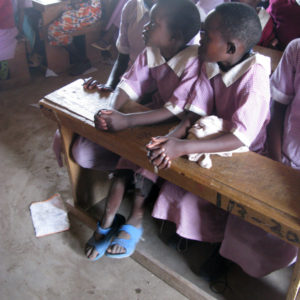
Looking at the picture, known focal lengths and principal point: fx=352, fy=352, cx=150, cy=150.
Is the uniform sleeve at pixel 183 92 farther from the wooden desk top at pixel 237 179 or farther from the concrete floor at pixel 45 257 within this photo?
the concrete floor at pixel 45 257

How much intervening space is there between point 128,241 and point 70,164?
508mm

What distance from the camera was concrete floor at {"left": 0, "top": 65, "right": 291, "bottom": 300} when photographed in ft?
5.33

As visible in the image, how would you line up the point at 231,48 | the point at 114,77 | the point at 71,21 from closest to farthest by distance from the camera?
1. the point at 231,48
2. the point at 114,77
3. the point at 71,21

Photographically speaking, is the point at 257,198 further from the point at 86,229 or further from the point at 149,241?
the point at 86,229

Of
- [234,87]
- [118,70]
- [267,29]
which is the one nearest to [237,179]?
[234,87]

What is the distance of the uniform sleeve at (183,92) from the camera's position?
4.65ft

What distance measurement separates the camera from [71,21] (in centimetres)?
359

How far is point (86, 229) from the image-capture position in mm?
1952

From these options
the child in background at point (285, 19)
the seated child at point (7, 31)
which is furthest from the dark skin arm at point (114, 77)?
the seated child at point (7, 31)

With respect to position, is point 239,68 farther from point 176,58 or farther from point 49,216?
point 49,216

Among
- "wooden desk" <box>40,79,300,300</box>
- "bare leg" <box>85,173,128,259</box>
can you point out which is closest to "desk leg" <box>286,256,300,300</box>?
"wooden desk" <box>40,79,300,300</box>

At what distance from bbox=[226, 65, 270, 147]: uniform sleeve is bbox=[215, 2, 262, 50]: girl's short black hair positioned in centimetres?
12

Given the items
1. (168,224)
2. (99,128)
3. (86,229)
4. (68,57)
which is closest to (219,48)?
(99,128)

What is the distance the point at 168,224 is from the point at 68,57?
8.68 ft
